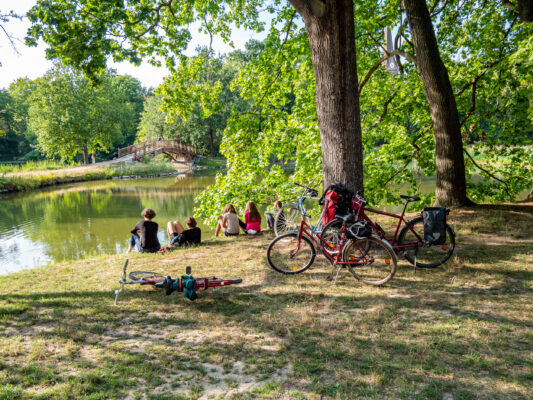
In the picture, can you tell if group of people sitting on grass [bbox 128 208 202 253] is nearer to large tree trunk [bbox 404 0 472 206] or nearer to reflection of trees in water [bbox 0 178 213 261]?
large tree trunk [bbox 404 0 472 206]

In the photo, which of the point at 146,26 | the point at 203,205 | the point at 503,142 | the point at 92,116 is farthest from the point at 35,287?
the point at 92,116

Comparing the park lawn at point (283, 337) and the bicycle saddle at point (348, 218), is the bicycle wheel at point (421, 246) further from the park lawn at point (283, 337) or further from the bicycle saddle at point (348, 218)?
the bicycle saddle at point (348, 218)

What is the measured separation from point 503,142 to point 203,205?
302 inches

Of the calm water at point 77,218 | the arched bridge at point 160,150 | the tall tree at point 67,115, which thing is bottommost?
the calm water at point 77,218

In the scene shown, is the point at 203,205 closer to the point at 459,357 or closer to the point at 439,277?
the point at 439,277

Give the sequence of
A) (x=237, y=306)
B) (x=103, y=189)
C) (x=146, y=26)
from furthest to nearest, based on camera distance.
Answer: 1. (x=103, y=189)
2. (x=146, y=26)
3. (x=237, y=306)

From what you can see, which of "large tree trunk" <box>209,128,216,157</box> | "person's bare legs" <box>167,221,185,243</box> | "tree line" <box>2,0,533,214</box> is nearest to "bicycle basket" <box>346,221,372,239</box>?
"tree line" <box>2,0,533,214</box>

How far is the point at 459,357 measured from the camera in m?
2.74

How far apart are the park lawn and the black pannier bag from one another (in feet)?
1.32

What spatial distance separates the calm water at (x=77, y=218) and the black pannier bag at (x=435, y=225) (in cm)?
970

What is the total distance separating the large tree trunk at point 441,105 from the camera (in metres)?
7.15

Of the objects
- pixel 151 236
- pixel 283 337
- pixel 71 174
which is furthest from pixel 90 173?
pixel 283 337

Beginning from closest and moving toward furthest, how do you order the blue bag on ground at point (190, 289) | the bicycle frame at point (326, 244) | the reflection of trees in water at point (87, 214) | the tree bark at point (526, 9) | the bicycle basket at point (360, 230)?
the blue bag on ground at point (190, 289) → the bicycle basket at point (360, 230) → the bicycle frame at point (326, 244) → the tree bark at point (526, 9) → the reflection of trees in water at point (87, 214)

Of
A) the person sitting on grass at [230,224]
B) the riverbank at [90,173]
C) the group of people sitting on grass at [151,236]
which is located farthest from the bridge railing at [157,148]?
the group of people sitting on grass at [151,236]
